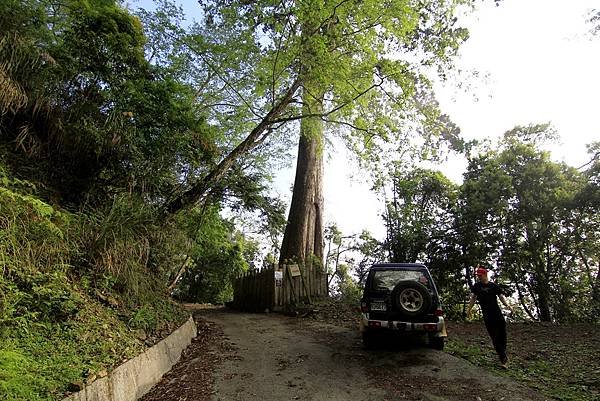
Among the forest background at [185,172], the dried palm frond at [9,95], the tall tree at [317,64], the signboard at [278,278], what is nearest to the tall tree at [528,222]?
the forest background at [185,172]

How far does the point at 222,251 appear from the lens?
19266mm

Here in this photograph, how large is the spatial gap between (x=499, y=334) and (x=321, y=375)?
312 cm

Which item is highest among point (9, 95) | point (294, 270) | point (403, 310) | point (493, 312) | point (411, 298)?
point (9, 95)

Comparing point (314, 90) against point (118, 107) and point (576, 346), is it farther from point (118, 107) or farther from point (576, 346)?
point (576, 346)

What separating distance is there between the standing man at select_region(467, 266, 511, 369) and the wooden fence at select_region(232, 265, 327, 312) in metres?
6.70

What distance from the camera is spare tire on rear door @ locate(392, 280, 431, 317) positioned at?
625cm

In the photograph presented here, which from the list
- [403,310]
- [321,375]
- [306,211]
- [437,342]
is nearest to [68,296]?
[321,375]

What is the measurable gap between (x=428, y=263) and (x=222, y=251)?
1079 cm

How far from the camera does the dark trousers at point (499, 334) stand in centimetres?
602

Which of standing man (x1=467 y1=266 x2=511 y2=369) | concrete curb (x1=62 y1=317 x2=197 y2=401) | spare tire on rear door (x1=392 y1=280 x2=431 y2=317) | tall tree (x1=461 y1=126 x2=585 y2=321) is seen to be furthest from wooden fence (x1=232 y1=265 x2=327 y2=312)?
standing man (x1=467 y1=266 x2=511 y2=369)

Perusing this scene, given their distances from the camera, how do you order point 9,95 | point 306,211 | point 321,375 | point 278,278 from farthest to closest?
point 306,211
point 278,278
point 9,95
point 321,375

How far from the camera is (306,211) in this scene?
1475 centimetres

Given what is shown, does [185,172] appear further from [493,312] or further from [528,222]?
[528,222]

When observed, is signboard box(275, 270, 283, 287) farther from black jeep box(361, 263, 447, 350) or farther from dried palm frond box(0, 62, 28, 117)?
dried palm frond box(0, 62, 28, 117)
